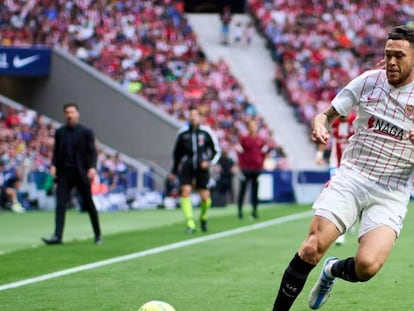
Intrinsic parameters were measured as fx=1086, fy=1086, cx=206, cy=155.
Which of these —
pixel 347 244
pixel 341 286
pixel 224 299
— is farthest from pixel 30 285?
pixel 347 244

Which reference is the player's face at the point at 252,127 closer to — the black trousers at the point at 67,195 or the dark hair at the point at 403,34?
the black trousers at the point at 67,195

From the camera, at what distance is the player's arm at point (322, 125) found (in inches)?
311

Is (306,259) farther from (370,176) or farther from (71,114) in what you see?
(71,114)

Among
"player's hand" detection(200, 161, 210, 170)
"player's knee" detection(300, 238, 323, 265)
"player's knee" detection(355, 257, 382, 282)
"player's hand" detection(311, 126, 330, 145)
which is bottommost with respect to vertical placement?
"player's hand" detection(200, 161, 210, 170)

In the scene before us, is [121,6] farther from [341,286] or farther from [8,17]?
[341,286]

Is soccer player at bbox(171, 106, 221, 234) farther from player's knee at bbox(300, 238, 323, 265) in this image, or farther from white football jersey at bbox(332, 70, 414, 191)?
player's knee at bbox(300, 238, 323, 265)

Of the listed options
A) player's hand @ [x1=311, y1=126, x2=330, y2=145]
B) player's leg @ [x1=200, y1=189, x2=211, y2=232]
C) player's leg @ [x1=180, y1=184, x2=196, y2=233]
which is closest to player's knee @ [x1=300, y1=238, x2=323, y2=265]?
player's hand @ [x1=311, y1=126, x2=330, y2=145]

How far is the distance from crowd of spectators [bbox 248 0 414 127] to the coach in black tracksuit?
22221mm

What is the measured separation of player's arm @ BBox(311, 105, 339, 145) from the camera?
790 centimetres

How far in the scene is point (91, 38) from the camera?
36406 mm

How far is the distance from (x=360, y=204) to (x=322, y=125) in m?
0.68

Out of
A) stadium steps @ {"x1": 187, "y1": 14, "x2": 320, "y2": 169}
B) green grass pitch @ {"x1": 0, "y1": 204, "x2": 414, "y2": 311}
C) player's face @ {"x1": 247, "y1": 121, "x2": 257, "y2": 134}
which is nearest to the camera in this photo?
green grass pitch @ {"x1": 0, "y1": 204, "x2": 414, "y2": 311}

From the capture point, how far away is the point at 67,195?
16531 mm

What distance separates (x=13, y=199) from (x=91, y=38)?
9.65 m
